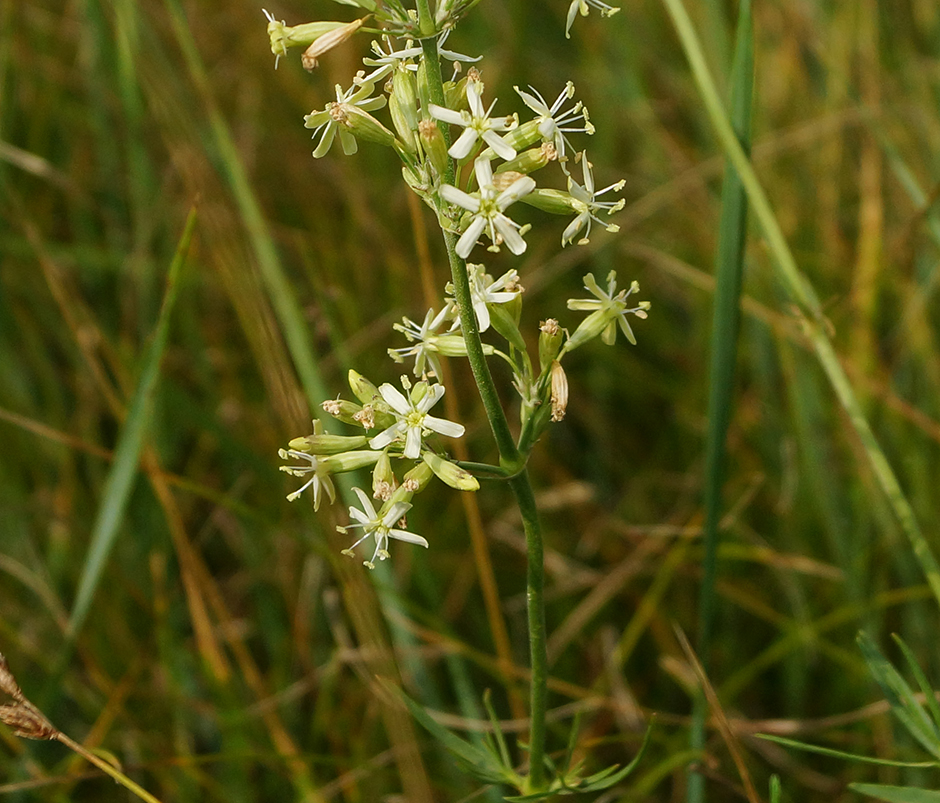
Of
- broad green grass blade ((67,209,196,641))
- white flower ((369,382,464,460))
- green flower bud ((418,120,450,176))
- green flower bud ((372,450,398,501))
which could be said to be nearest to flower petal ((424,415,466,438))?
white flower ((369,382,464,460))

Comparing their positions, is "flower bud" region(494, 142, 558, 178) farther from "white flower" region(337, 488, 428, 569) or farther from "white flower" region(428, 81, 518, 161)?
"white flower" region(337, 488, 428, 569)

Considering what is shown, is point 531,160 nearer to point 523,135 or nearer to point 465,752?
point 523,135

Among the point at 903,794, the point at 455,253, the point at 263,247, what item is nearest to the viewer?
the point at 455,253

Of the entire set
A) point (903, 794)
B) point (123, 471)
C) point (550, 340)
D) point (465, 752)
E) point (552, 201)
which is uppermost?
point (552, 201)

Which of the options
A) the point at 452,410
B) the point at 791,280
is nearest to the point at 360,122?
the point at 791,280

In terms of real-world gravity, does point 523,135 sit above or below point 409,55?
below

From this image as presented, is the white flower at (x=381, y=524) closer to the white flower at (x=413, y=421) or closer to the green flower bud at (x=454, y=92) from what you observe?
the white flower at (x=413, y=421)

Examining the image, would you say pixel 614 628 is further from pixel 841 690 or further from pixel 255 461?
pixel 255 461
